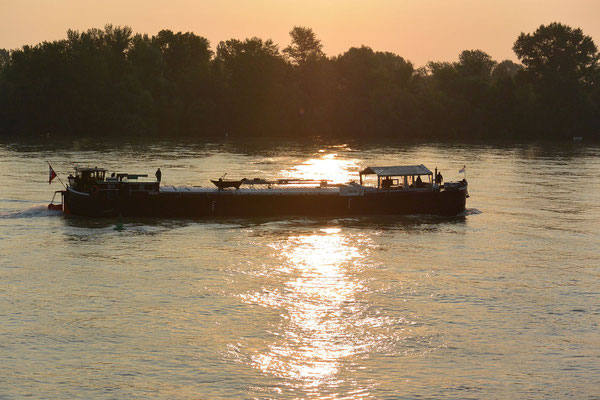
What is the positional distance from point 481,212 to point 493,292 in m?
41.2

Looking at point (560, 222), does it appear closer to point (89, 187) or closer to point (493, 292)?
point (493, 292)

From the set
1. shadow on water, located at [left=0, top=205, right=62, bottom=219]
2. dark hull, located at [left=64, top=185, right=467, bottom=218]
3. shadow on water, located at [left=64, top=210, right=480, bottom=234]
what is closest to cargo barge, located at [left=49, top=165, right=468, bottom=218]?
dark hull, located at [left=64, top=185, right=467, bottom=218]

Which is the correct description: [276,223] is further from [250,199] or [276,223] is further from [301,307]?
[301,307]

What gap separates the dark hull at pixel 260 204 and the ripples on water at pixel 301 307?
93.4 inches

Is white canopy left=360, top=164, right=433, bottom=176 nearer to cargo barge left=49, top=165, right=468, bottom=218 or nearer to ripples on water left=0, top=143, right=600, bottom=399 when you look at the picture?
cargo barge left=49, top=165, right=468, bottom=218

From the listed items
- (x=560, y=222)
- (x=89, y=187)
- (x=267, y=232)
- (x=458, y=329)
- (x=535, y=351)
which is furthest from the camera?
(x=89, y=187)

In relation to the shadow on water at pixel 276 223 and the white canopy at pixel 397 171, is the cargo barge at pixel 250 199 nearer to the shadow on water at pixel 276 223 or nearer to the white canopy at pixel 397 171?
the white canopy at pixel 397 171

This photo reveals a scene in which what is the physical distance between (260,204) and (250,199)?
1.31 m

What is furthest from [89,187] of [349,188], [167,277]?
[167,277]

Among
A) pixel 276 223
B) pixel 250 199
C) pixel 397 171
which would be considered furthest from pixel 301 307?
pixel 397 171

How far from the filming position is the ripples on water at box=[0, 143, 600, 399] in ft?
117

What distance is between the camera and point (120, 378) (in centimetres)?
3531

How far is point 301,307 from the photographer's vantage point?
46.5m

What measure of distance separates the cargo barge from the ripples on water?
2532 millimetres
